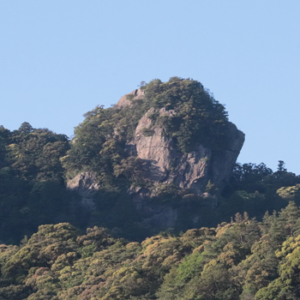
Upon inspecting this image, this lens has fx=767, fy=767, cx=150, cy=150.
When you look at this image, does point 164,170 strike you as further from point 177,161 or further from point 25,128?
point 25,128

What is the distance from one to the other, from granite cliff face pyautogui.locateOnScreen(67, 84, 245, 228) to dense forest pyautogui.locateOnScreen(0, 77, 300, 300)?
57 cm

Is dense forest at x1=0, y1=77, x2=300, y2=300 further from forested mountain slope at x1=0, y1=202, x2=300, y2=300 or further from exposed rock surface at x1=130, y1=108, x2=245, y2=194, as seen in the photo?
exposed rock surface at x1=130, y1=108, x2=245, y2=194

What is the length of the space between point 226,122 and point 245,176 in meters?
6.99

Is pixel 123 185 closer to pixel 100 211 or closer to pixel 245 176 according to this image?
pixel 100 211

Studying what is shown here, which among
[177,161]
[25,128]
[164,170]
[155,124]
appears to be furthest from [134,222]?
[25,128]

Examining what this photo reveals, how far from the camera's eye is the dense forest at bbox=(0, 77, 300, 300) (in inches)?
1838

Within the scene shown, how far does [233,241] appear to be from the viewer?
51.1 meters

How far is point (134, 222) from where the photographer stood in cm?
7338

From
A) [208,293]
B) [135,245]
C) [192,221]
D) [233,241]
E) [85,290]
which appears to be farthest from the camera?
[192,221]

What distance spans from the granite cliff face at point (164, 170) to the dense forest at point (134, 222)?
57 centimetres

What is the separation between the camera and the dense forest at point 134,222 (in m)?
46.7

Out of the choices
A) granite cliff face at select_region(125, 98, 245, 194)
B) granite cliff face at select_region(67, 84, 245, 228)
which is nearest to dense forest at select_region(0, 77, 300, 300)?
granite cliff face at select_region(67, 84, 245, 228)

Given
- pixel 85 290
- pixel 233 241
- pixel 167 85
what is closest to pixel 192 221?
pixel 167 85

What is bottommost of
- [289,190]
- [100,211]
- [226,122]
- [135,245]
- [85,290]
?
[85,290]
